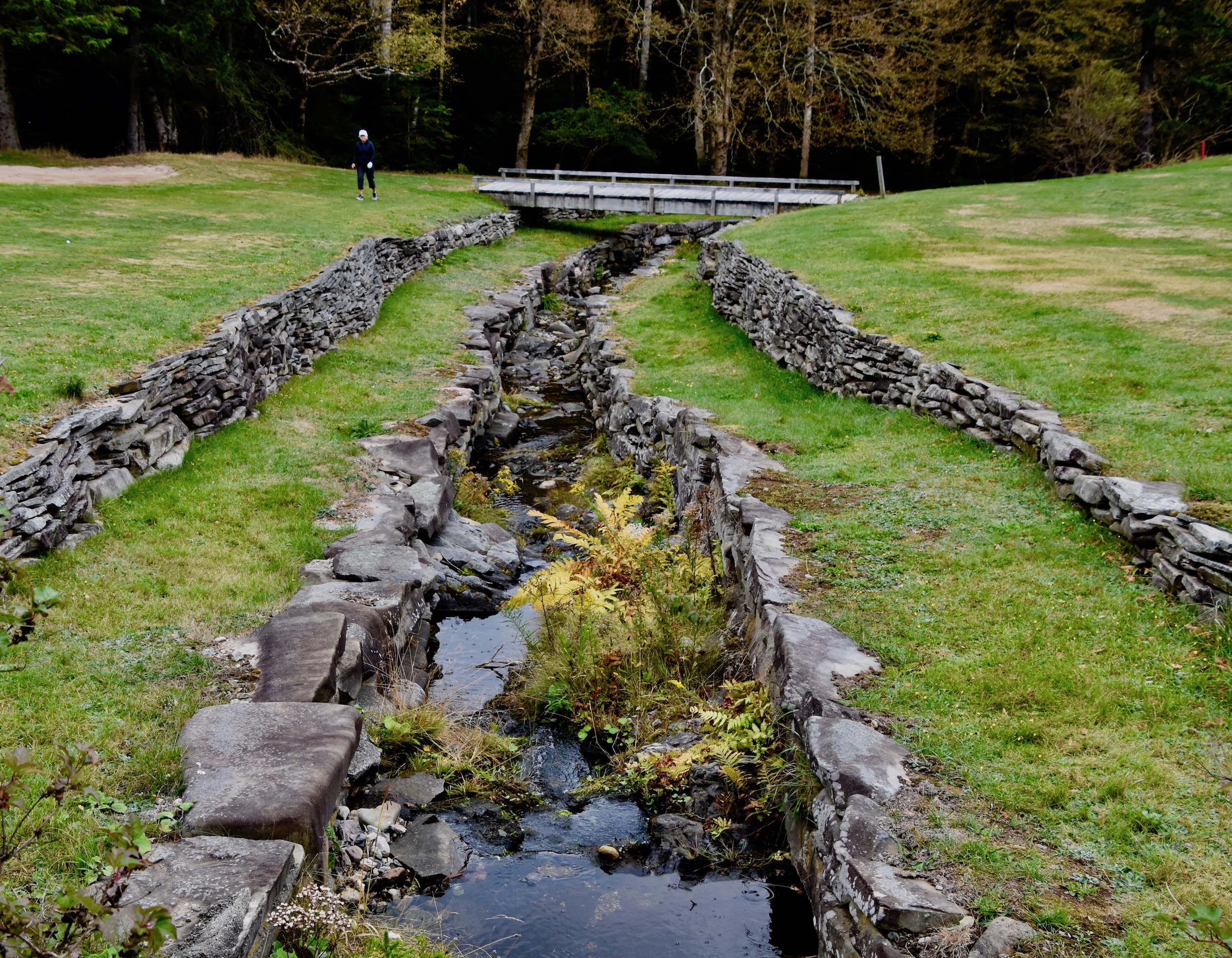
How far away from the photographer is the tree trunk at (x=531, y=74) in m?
32.6

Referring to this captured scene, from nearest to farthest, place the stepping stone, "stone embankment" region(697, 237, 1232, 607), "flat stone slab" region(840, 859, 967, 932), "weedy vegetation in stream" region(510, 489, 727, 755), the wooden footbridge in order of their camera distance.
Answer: "flat stone slab" region(840, 859, 967, 932)
the stepping stone
"stone embankment" region(697, 237, 1232, 607)
"weedy vegetation in stream" region(510, 489, 727, 755)
the wooden footbridge

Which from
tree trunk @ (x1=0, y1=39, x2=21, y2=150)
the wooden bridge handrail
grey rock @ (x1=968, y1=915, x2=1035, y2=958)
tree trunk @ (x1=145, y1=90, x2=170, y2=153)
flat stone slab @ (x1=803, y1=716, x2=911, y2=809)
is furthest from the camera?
the wooden bridge handrail

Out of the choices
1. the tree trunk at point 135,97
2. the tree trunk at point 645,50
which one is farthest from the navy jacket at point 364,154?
the tree trunk at point 645,50

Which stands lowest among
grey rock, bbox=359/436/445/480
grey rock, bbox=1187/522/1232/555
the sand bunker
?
grey rock, bbox=359/436/445/480

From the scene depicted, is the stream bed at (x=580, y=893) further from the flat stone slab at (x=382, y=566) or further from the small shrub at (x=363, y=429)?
the small shrub at (x=363, y=429)

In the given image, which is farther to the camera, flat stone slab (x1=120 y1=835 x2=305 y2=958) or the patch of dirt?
the patch of dirt

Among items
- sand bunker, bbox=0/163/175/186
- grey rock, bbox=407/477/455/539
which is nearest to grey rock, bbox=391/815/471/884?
grey rock, bbox=407/477/455/539

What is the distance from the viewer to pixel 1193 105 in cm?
3519

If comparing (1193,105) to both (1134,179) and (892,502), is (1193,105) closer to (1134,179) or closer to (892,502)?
(1134,179)

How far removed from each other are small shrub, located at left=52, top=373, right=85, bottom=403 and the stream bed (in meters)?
4.57

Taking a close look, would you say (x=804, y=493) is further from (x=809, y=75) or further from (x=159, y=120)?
(x=159, y=120)

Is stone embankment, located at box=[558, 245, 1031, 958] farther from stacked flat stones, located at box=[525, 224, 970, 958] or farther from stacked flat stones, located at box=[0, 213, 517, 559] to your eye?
stacked flat stones, located at box=[0, 213, 517, 559]

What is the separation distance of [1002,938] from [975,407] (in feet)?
23.1

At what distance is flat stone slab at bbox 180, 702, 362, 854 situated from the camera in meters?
4.46
